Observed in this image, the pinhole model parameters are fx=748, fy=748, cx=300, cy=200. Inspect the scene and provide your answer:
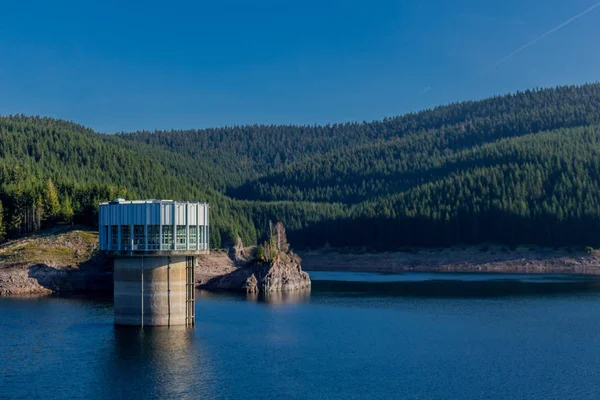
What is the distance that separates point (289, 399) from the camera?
50.5 meters

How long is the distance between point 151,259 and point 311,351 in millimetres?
19341

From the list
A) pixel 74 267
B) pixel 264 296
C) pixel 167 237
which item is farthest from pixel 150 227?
pixel 74 267

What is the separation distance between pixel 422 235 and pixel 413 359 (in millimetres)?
138910

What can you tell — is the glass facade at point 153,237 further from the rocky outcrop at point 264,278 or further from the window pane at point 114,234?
the rocky outcrop at point 264,278

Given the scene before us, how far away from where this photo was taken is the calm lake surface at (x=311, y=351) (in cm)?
5291

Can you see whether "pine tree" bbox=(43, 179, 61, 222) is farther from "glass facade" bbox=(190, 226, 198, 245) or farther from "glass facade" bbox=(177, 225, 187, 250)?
"glass facade" bbox=(177, 225, 187, 250)

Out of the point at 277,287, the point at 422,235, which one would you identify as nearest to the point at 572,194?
the point at 422,235

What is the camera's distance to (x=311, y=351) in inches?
2601

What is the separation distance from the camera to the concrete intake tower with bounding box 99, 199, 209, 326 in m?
73.8

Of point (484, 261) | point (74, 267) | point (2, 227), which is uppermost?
point (2, 227)

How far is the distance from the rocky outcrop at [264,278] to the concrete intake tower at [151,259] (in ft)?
138

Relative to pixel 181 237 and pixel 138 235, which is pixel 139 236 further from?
pixel 181 237

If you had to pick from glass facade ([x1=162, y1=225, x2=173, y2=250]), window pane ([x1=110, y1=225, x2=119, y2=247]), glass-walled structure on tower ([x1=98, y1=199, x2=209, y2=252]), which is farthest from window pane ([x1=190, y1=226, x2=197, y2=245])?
window pane ([x1=110, y1=225, x2=119, y2=247])

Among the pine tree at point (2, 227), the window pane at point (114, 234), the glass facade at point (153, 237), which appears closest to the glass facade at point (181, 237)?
the glass facade at point (153, 237)
